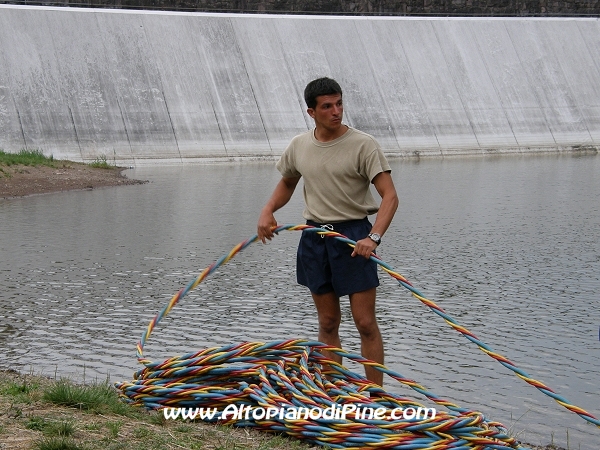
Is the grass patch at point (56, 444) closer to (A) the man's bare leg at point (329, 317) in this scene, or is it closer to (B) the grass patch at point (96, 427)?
(B) the grass patch at point (96, 427)

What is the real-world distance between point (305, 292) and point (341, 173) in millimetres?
4945

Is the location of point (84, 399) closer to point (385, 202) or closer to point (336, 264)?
point (336, 264)

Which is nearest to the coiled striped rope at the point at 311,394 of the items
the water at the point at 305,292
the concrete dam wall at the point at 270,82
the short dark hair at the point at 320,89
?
the short dark hair at the point at 320,89

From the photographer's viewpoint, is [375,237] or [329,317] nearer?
[375,237]

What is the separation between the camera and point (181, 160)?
32312mm

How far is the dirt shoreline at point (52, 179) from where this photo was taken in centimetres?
2212

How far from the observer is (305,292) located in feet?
35.4

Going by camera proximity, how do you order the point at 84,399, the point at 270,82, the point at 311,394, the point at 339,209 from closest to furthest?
the point at 311,394
the point at 84,399
the point at 339,209
the point at 270,82

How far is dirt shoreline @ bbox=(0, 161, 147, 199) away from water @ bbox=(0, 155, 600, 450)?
1.66 metres

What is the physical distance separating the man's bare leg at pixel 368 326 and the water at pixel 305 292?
928 mm

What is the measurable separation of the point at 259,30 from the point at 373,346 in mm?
33907

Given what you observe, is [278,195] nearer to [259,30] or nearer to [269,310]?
[269,310]

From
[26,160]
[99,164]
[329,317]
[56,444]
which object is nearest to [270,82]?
[99,164]

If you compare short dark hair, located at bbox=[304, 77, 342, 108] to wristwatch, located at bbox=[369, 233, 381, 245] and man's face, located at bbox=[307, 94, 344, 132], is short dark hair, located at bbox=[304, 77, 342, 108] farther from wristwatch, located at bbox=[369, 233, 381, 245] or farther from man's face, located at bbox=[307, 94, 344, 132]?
wristwatch, located at bbox=[369, 233, 381, 245]
